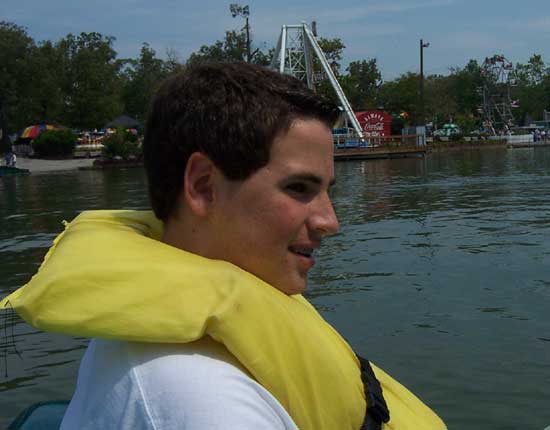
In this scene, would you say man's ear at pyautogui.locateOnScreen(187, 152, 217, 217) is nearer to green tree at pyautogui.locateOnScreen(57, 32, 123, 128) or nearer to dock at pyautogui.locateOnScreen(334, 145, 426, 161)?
dock at pyautogui.locateOnScreen(334, 145, 426, 161)

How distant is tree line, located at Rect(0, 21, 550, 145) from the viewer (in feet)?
192

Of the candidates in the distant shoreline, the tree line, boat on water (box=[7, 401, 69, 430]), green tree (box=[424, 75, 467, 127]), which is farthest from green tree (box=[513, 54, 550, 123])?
boat on water (box=[7, 401, 69, 430])

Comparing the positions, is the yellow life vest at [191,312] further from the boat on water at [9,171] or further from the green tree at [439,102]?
the green tree at [439,102]

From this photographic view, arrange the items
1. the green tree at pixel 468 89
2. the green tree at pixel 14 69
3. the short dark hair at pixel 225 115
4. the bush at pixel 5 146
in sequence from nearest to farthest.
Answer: the short dark hair at pixel 225 115, the green tree at pixel 14 69, the bush at pixel 5 146, the green tree at pixel 468 89

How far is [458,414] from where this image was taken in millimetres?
5230

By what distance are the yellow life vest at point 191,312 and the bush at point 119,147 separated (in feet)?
154

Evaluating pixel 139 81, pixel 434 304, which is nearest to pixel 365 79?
pixel 139 81

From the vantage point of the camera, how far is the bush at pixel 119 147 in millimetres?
47219

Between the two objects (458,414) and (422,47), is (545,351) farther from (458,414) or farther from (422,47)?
(422,47)

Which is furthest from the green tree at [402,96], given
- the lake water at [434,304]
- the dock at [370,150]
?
the lake water at [434,304]

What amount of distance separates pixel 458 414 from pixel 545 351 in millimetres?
1617

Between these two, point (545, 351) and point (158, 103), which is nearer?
point (158, 103)

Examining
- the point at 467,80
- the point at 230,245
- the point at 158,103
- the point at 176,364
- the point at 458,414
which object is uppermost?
the point at 467,80

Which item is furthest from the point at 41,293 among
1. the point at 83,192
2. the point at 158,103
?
the point at 83,192
